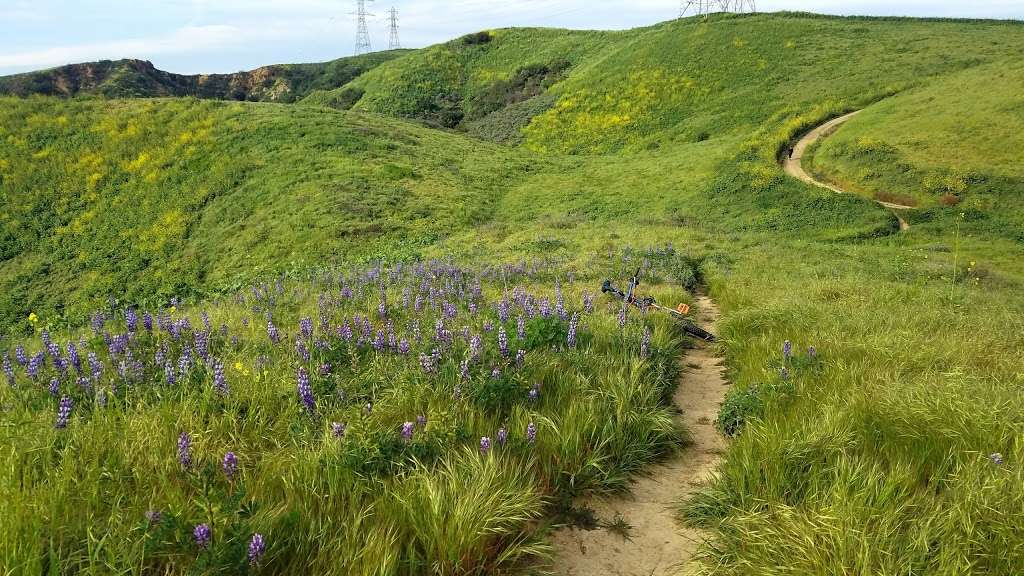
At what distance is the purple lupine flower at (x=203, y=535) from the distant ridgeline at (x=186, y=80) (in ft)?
297

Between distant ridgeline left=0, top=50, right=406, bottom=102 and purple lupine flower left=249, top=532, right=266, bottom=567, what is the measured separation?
90694 mm

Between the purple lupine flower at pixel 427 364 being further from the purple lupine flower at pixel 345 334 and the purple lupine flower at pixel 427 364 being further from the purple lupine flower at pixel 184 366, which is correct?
the purple lupine flower at pixel 184 366

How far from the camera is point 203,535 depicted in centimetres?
250

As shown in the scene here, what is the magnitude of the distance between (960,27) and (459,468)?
68209 mm

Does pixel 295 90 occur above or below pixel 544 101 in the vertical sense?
above

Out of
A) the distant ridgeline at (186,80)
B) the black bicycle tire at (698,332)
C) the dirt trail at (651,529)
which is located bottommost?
the black bicycle tire at (698,332)

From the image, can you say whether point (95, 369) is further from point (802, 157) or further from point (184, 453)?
point (802, 157)

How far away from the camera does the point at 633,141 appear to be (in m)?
43.9

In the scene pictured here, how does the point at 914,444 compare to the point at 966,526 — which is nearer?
the point at 966,526

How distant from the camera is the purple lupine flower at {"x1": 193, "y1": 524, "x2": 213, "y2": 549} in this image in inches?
98.2

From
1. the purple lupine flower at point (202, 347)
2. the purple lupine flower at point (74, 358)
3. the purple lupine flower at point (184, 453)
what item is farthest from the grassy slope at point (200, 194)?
the purple lupine flower at point (184, 453)

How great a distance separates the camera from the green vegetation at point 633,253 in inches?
126

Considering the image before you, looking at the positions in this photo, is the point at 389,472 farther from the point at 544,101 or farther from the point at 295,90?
the point at 295,90

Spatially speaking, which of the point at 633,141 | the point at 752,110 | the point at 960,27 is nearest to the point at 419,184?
the point at 633,141
